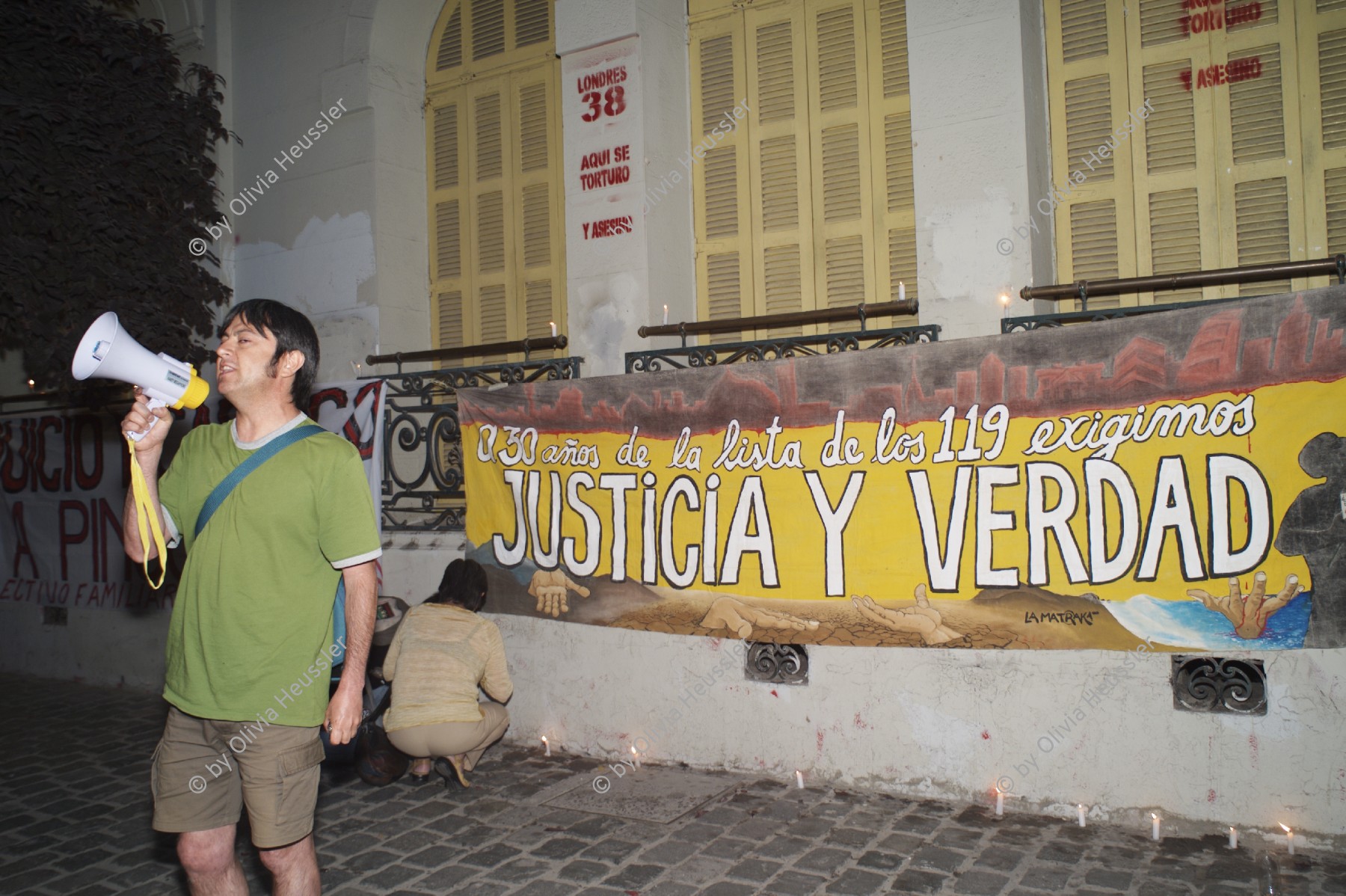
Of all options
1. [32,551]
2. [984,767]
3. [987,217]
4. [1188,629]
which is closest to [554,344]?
[987,217]

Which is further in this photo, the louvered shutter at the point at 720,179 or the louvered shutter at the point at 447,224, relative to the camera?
the louvered shutter at the point at 447,224

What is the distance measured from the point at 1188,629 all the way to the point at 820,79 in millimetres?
4447

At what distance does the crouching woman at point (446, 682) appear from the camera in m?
5.69

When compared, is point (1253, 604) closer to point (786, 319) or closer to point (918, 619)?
point (918, 619)

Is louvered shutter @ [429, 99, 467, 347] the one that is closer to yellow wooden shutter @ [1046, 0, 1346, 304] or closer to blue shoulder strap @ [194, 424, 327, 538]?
yellow wooden shutter @ [1046, 0, 1346, 304]

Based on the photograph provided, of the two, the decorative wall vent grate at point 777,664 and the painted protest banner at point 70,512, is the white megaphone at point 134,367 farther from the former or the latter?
the painted protest banner at point 70,512

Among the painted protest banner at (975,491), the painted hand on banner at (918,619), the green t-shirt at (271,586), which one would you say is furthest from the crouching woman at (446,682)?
the green t-shirt at (271,586)

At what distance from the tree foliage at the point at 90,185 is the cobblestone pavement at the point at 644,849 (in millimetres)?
3221

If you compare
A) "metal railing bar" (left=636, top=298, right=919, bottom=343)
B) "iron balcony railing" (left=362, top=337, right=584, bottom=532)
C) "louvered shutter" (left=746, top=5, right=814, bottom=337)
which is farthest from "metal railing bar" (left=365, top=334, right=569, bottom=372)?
"louvered shutter" (left=746, top=5, right=814, bottom=337)

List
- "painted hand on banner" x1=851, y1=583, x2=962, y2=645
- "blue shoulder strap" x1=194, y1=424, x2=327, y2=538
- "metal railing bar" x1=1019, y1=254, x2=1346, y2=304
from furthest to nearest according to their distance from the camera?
"painted hand on banner" x1=851, y1=583, x2=962, y2=645 → "metal railing bar" x1=1019, y1=254, x2=1346, y2=304 → "blue shoulder strap" x1=194, y1=424, x2=327, y2=538

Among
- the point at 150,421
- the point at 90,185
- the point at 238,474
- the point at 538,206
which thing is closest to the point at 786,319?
the point at 538,206

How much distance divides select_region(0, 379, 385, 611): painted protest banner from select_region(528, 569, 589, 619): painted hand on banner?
12.8ft

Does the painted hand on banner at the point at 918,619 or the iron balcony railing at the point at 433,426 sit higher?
the iron balcony railing at the point at 433,426

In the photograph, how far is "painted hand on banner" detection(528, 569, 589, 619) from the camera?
643 centimetres
